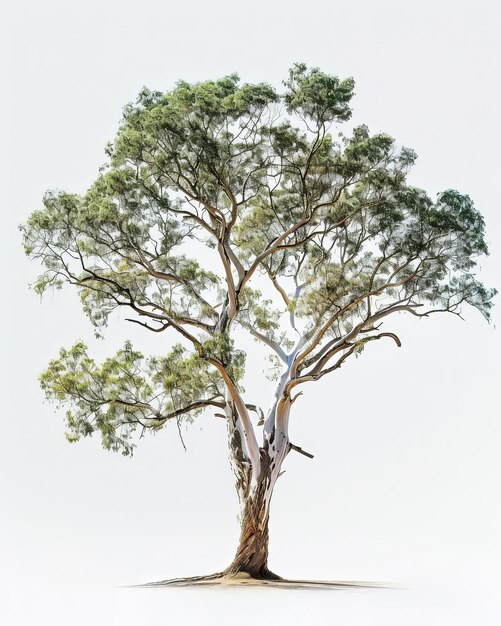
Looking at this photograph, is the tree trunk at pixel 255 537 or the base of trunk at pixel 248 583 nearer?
the base of trunk at pixel 248 583

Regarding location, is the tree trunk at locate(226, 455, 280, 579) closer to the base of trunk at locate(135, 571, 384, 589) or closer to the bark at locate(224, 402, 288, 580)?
the bark at locate(224, 402, 288, 580)

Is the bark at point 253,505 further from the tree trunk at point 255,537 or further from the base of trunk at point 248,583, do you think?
A: the base of trunk at point 248,583

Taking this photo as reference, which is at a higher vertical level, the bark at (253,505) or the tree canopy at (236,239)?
the tree canopy at (236,239)

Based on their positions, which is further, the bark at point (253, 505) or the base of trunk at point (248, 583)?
the bark at point (253, 505)

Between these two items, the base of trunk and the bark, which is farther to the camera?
the bark

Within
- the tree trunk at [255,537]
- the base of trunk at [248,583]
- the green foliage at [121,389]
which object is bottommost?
the base of trunk at [248,583]

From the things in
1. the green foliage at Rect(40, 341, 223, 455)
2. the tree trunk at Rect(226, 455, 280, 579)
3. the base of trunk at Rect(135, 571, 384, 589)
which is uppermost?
the green foliage at Rect(40, 341, 223, 455)

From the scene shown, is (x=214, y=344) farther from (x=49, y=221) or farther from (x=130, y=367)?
(x=49, y=221)

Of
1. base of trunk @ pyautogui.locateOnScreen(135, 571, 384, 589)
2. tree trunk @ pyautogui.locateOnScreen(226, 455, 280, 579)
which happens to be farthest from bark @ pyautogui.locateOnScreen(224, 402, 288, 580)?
base of trunk @ pyautogui.locateOnScreen(135, 571, 384, 589)

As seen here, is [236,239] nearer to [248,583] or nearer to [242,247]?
[242,247]

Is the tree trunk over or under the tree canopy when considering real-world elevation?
under

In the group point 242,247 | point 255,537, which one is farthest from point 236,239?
point 255,537

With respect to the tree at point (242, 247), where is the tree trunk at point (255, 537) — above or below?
below

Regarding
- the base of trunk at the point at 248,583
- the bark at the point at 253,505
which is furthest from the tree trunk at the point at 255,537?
the base of trunk at the point at 248,583
